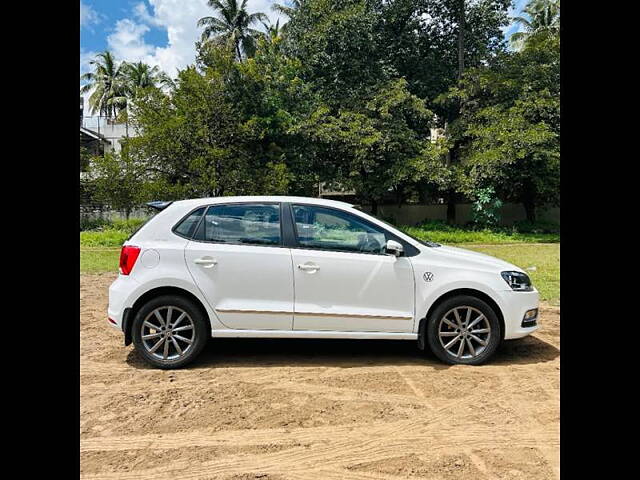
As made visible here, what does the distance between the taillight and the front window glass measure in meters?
1.63

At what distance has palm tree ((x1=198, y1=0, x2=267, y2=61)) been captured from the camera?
34594 millimetres

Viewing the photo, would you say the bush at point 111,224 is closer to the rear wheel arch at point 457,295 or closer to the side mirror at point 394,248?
the side mirror at point 394,248

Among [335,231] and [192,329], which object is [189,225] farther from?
[335,231]

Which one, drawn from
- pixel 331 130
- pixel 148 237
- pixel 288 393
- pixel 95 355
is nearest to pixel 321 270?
pixel 288 393

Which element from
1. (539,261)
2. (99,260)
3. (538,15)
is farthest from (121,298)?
(538,15)

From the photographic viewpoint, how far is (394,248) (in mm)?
4582

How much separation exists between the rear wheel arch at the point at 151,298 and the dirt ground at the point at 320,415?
0.44 metres

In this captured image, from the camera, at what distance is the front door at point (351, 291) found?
455cm

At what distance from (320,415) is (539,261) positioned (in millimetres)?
11327

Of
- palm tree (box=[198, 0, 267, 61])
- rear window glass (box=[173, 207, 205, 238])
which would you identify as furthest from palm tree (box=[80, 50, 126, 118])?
rear window glass (box=[173, 207, 205, 238])

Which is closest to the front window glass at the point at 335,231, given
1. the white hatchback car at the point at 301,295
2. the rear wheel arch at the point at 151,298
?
the white hatchback car at the point at 301,295

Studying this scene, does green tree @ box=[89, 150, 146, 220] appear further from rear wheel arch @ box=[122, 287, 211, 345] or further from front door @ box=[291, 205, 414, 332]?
front door @ box=[291, 205, 414, 332]
